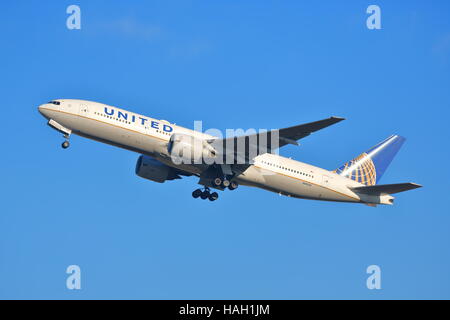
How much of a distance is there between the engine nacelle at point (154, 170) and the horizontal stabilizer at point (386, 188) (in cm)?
1305

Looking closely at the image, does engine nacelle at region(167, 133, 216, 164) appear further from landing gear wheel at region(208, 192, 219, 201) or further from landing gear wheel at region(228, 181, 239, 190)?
landing gear wheel at region(208, 192, 219, 201)

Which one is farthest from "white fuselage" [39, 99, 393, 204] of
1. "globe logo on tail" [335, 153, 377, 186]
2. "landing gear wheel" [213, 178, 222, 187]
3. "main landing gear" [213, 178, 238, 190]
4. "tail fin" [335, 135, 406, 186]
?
"tail fin" [335, 135, 406, 186]

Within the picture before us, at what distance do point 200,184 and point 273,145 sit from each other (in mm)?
6677

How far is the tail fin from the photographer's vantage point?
47.2 m

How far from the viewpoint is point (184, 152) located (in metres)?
39.6

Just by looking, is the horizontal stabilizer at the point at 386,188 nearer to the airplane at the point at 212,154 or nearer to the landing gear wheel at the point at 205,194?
the airplane at the point at 212,154

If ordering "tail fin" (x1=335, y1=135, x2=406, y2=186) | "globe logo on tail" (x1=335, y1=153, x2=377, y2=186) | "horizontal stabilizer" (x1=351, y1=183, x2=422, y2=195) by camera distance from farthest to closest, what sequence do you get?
"tail fin" (x1=335, y1=135, x2=406, y2=186) < "globe logo on tail" (x1=335, y1=153, x2=377, y2=186) < "horizontal stabilizer" (x1=351, y1=183, x2=422, y2=195)

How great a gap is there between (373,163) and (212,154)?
47.3ft

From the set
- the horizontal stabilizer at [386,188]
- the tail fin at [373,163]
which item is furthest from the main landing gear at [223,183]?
the tail fin at [373,163]

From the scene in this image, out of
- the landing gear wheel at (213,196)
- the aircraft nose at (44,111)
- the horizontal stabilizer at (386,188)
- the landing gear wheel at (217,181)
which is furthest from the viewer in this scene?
the landing gear wheel at (213,196)

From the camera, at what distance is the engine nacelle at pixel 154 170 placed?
45.9m

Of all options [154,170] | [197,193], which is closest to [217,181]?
[197,193]
